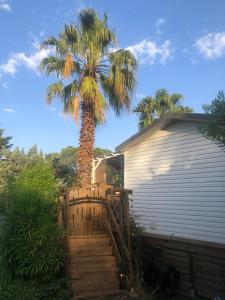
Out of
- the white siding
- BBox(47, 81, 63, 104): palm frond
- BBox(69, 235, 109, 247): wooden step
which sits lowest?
BBox(69, 235, 109, 247): wooden step

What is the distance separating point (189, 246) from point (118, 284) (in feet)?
6.17

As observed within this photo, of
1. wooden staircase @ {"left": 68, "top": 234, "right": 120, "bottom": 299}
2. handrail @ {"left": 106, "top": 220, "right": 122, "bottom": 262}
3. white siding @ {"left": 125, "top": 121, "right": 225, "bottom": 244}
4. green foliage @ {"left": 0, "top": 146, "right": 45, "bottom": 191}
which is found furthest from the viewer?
green foliage @ {"left": 0, "top": 146, "right": 45, "bottom": 191}

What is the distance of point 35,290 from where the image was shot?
376 inches

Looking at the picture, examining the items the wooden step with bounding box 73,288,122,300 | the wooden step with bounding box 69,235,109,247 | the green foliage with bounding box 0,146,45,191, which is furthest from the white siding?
the green foliage with bounding box 0,146,45,191

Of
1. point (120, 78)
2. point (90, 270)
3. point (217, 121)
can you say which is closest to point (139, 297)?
point (90, 270)

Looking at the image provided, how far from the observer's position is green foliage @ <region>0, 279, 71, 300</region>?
359 inches

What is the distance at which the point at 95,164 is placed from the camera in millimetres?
17375

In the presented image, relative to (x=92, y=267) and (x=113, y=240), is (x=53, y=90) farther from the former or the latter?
(x=92, y=267)

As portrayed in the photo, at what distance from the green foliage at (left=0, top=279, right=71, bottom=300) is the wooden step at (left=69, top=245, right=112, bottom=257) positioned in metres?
0.80

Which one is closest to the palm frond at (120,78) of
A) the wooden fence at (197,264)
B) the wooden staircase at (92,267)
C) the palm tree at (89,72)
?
the palm tree at (89,72)

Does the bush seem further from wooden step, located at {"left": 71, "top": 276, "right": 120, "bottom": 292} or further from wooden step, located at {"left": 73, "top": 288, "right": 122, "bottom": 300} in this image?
wooden step, located at {"left": 73, "top": 288, "right": 122, "bottom": 300}

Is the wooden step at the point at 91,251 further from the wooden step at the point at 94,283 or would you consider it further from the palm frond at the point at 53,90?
the palm frond at the point at 53,90

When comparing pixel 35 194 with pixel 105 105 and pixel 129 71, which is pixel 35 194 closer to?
pixel 105 105

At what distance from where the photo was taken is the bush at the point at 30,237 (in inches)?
402
